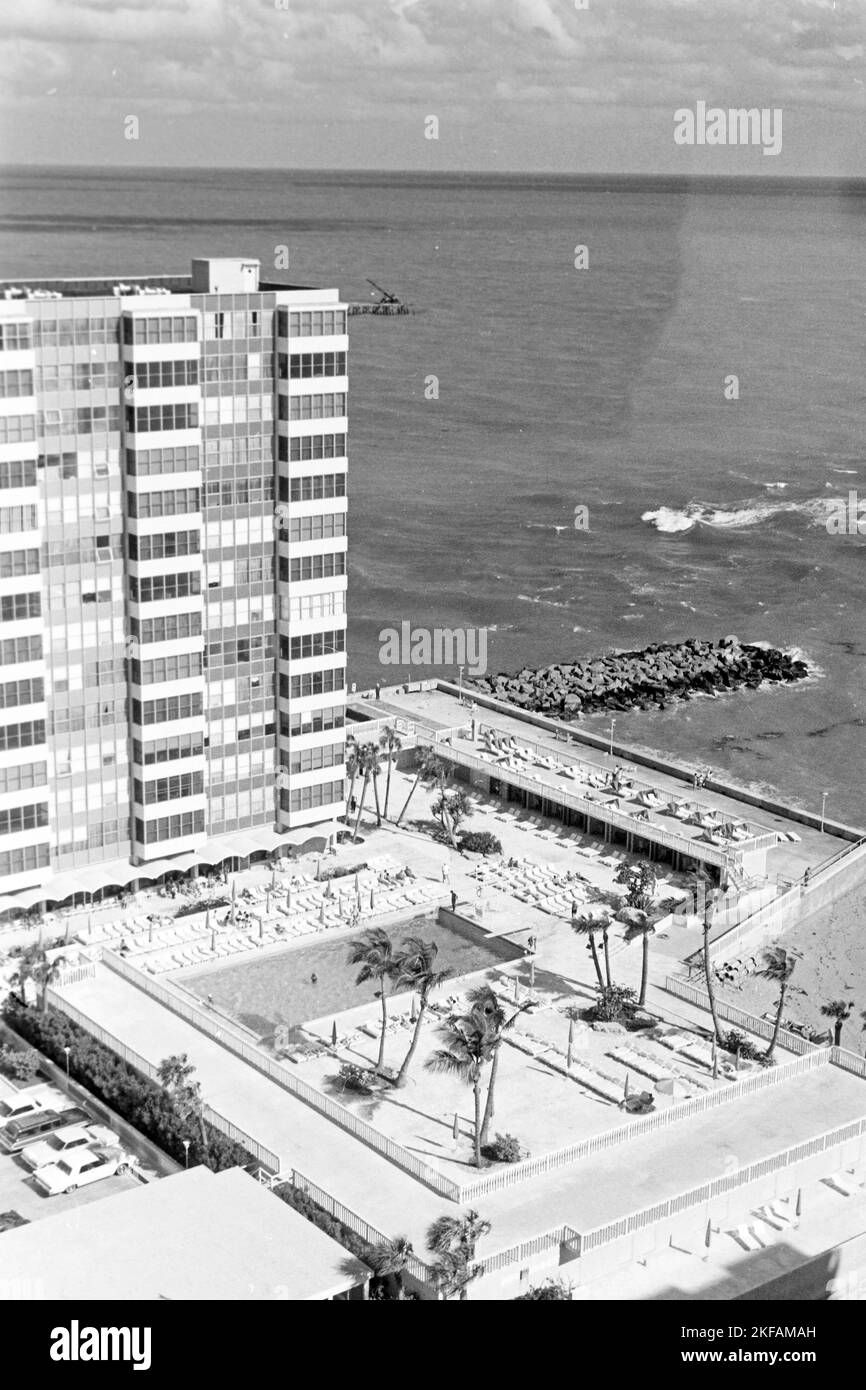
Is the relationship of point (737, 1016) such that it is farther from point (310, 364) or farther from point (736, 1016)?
point (310, 364)

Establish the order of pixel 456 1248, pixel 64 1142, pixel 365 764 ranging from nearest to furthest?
1. pixel 456 1248
2. pixel 64 1142
3. pixel 365 764

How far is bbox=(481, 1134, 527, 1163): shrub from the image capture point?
50.6 metres

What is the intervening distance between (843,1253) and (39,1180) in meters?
21.7

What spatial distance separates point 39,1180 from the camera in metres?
49.3

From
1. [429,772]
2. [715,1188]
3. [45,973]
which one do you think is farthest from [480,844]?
[715,1188]

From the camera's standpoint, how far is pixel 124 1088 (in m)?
52.8

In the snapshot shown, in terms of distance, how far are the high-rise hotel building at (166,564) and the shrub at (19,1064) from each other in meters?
10.3

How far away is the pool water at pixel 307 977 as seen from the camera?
6094 cm

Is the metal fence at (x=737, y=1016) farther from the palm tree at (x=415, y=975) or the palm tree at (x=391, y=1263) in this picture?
the palm tree at (x=391, y=1263)

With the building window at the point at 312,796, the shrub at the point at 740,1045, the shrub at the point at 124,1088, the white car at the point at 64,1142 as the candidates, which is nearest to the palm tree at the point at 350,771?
the building window at the point at 312,796

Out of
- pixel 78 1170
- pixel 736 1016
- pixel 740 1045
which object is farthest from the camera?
pixel 736 1016

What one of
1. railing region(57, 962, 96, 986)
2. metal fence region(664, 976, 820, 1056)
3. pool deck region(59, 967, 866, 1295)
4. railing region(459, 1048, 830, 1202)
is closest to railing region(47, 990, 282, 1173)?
pool deck region(59, 967, 866, 1295)

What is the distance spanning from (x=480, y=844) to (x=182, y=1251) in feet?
109
